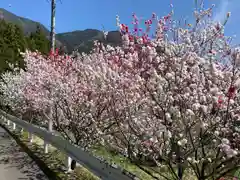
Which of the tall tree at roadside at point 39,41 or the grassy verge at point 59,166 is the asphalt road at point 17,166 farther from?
the tall tree at roadside at point 39,41

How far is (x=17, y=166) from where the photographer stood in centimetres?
841

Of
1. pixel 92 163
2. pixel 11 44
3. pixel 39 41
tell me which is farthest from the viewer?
pixel 39 41

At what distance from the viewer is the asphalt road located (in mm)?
7328

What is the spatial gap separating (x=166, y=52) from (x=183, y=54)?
12.0 inches

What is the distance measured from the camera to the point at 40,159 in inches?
370

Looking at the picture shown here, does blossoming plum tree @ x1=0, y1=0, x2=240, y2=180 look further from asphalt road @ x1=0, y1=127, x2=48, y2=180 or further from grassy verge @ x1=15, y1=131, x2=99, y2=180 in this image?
asphalt road @ x1=0, y1=127, x2=48, y2=180

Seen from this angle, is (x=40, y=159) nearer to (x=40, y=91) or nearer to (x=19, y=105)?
(x=40, y=91)

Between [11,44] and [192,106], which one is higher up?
A: [11,44]

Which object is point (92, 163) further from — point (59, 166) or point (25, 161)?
point (25, 161)

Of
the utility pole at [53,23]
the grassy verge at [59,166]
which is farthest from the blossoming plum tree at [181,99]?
the utility pole at [53,23]

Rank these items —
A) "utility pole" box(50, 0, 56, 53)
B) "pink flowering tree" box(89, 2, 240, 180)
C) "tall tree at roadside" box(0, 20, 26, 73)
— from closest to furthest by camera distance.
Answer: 1. "pink flowering tree" box(89, 2, 240, 180)
2. "utility pole" box(50, 0, 56, 53)
3. "tall tree at roadside" box(0, 20, 26, 73)

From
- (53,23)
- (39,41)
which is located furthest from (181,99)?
(39,41)

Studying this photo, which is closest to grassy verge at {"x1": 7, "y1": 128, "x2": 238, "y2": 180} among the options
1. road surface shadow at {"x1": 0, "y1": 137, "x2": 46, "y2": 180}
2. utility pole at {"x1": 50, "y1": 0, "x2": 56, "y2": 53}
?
road surface shadow at {"x1": 0, "y1": 137, "x2": 46, "y2": 180}

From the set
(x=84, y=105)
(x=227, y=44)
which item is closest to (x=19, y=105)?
(x=84, y=105)
